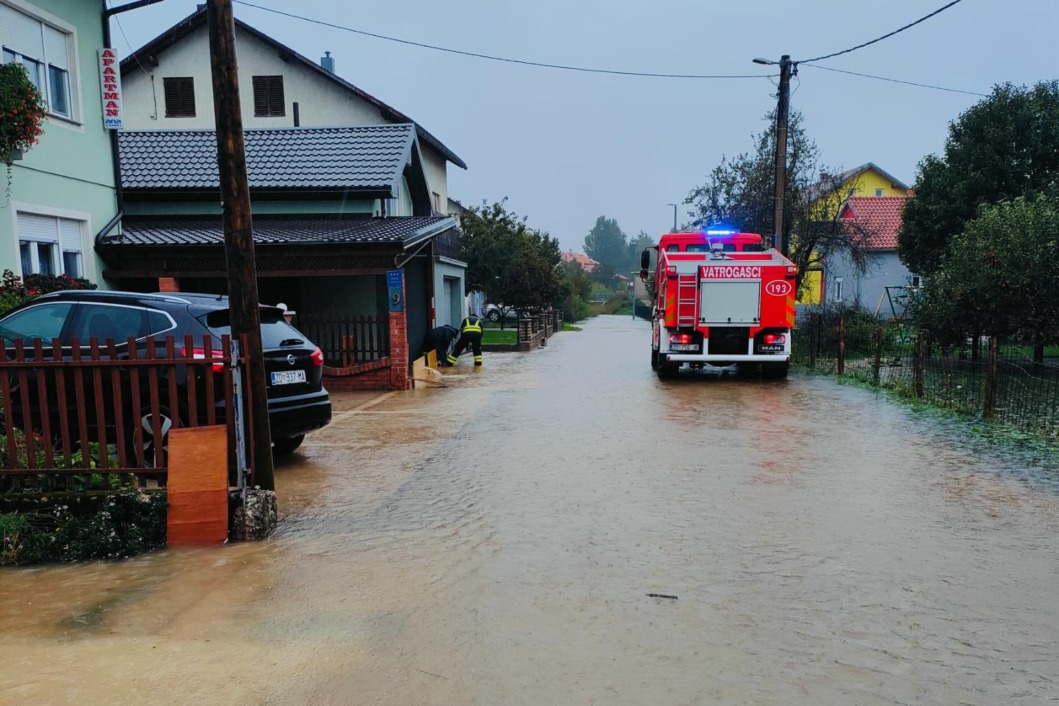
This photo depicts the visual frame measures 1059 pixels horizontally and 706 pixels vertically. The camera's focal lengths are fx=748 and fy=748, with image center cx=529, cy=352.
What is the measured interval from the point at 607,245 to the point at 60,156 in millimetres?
164054

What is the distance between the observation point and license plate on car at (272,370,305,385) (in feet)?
24.0

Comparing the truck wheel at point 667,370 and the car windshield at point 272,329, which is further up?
the car windshield at point 272,329

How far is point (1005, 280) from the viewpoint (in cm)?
1323

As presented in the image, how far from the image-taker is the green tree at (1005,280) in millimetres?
12852

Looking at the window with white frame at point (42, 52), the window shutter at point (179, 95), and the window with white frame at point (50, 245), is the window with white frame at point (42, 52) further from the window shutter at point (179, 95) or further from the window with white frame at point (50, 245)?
the window shutter at point (179, 95)

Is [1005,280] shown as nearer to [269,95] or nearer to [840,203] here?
[840,203]

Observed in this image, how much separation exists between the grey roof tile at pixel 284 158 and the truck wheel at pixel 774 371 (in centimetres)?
895

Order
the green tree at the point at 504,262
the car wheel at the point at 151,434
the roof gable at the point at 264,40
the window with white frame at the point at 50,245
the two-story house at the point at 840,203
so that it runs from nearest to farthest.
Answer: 1. the car wheel at the point at 151,434
2. the window with white frame at the point at 50,245
3. the two-story house at the point at 840,203
4. the roof gable at the point at 264,40
5. the green tree at the point at 504,262

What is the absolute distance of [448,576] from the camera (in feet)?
14.9

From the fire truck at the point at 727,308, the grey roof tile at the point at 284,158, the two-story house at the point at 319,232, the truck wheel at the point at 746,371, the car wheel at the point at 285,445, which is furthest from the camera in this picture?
the grey roof tile at the point at 284,158

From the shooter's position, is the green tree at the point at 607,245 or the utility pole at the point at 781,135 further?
the green tree at the point at 607,245

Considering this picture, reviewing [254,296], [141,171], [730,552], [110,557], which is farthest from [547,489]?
[141,171]

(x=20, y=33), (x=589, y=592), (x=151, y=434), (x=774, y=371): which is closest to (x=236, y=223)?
(x=151, y=434)

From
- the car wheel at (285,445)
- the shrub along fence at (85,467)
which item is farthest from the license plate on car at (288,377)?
the shrub along fence at (85,467)
